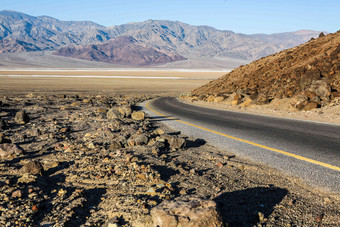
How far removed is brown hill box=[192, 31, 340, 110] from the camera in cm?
1384

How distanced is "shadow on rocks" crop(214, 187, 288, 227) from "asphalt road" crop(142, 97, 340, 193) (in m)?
0.89

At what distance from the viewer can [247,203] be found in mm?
3428

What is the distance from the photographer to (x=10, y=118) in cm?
1069

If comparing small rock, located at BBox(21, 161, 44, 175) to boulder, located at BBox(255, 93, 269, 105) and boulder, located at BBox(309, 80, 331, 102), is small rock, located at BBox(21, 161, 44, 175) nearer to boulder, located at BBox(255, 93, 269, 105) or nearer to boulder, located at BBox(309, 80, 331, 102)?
boulder, located at BBox(309, 80, 331, 102)

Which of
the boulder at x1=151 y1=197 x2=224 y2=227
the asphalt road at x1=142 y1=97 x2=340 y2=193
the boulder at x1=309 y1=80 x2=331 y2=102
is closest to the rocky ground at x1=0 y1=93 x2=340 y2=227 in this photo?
the boulder at x1=151 y1=197 x2=224 y2=227

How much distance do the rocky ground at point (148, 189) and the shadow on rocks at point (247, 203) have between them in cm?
1

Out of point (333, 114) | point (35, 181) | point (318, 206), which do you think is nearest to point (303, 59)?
point (333, 114)

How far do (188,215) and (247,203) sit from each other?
1.13 m

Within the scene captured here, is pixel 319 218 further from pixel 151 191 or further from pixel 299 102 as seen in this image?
pixel 299 102

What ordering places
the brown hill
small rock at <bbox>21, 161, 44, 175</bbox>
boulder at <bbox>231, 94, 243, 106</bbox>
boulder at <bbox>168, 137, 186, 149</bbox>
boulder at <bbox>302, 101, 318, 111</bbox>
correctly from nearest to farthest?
small rock at <bbox>21, 161, 44, 175</bbox>
boulder at <bbox>168, 137, 186, 149</bbox>
boulder at <bbox>302, 101, 318, 111</bbox>
the brown hill
boulder at <bbox>231, 94, 243, 106</bbox>

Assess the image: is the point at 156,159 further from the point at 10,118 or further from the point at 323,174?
the point at 10,118

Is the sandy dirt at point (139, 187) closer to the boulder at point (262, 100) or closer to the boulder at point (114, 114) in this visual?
the boulder at point (114, 114)

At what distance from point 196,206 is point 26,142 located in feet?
19.5

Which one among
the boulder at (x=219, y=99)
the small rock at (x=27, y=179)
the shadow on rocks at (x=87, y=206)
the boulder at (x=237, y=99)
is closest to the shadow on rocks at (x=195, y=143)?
the shadow on rocks at (x=87, y=206)
